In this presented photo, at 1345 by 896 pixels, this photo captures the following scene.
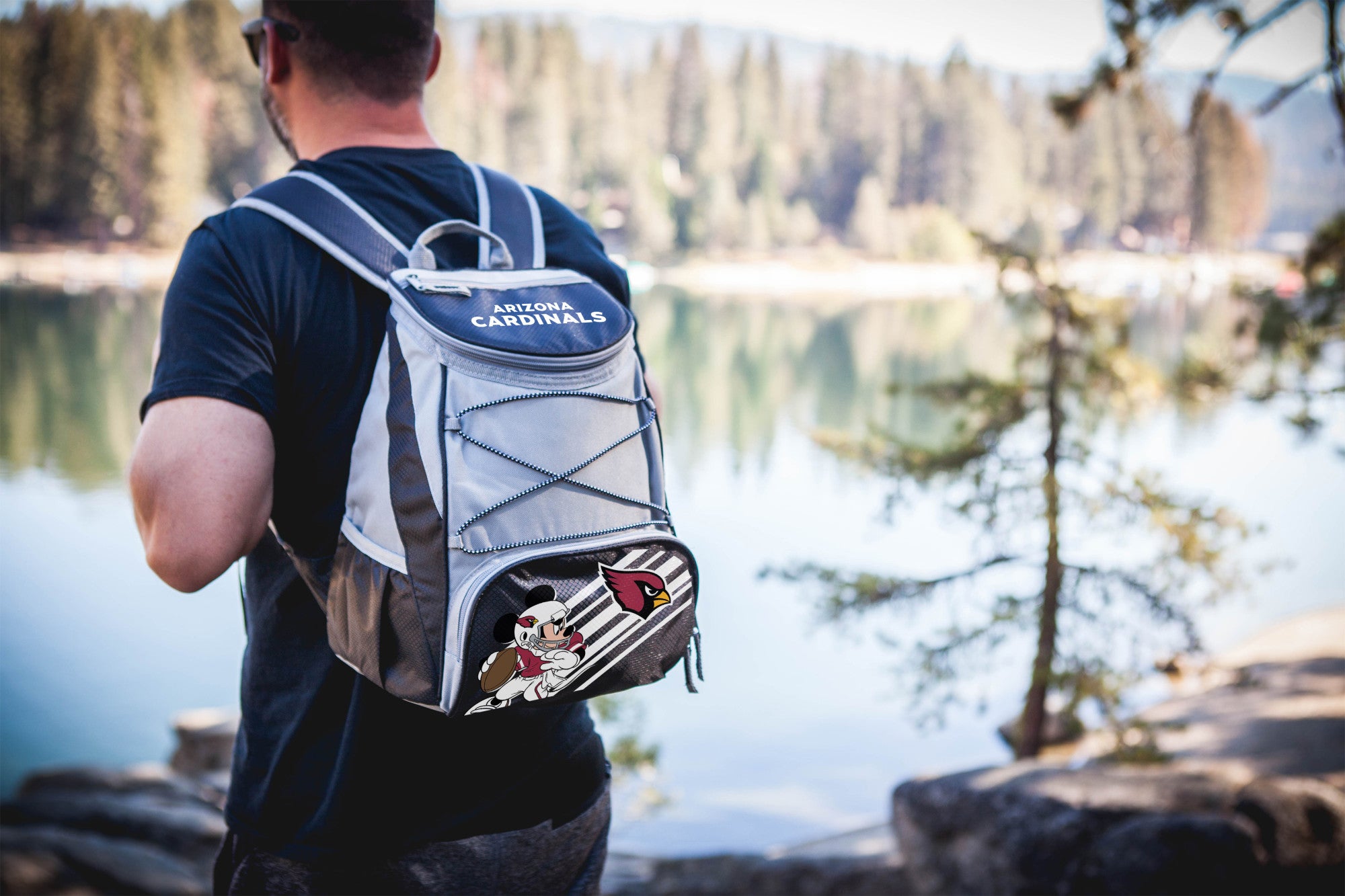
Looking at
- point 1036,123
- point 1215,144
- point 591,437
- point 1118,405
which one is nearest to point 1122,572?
point 1118,405

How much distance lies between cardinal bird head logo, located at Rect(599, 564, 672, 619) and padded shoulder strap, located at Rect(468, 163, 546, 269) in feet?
1.35

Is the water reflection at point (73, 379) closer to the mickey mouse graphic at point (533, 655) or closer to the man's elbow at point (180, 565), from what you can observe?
the man's elbow at point (180, 565)

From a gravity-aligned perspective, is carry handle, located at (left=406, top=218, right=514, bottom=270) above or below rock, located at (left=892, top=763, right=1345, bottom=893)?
above

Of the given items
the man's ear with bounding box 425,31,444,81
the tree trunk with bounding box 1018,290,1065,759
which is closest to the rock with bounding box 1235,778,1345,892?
the tree trunk with bounding box 1018,290,1065,759

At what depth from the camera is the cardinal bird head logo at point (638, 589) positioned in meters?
1.17

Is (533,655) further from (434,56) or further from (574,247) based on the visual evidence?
(434,56)

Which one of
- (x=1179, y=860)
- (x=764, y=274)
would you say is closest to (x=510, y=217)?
(x=1179, y=860)

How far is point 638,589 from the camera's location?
119 cm

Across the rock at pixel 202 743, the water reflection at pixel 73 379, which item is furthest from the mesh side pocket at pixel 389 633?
the water reflection at pixel 73 379

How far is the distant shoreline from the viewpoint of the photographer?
41.5 meters

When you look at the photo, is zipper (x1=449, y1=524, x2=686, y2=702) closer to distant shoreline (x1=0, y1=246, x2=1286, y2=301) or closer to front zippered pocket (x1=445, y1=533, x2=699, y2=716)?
front zippered pocket (x1=445, y1=533, x2=699, y2=716)

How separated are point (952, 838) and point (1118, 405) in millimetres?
2244

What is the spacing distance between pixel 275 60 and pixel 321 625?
26.6 inches

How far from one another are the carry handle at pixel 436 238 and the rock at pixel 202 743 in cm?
751
